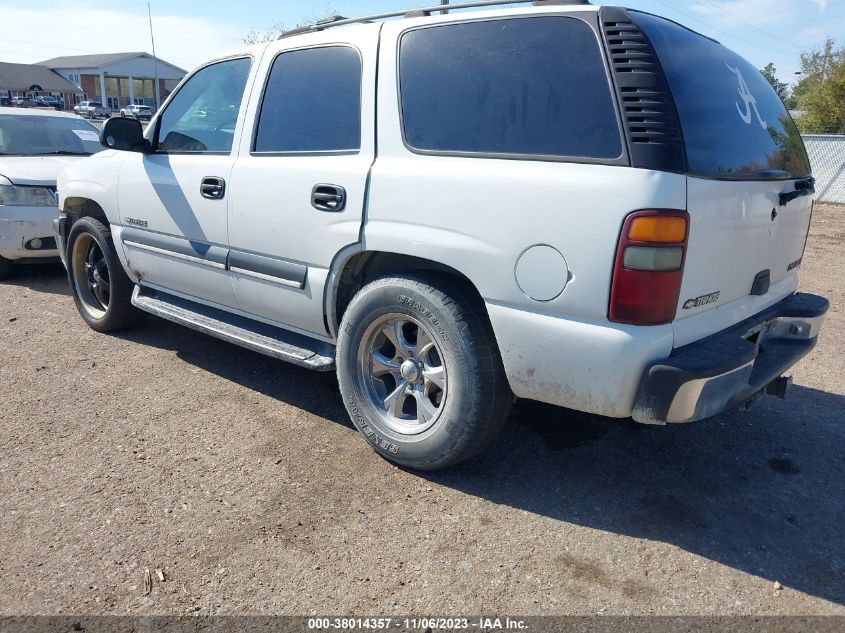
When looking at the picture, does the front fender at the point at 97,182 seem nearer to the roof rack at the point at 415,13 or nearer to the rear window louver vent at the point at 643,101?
the roof rack at the point at 415,13

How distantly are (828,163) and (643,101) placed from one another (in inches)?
621

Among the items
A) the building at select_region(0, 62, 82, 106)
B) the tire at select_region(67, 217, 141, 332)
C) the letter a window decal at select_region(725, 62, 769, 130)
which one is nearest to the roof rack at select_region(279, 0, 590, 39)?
the letter a window decal at select_region(725, 62, 769, 130)

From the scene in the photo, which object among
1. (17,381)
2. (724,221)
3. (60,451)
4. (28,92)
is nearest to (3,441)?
(60,451)

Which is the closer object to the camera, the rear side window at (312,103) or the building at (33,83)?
the rear side window at (312,103)

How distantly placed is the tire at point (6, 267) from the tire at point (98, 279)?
2.16 m

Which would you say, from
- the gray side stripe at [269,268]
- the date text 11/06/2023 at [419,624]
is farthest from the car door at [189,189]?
the date text 11/06/2023 at [419,624]

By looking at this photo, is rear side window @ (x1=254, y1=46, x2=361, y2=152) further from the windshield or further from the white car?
the windshield

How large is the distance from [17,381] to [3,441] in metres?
0.92

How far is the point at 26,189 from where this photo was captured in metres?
6.63

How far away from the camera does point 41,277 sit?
725 cm

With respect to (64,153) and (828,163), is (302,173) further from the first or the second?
(828,163)

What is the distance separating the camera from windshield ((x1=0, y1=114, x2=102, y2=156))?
7.50m

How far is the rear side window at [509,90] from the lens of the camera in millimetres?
2566

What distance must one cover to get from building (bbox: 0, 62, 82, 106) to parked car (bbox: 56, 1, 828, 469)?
226ft
